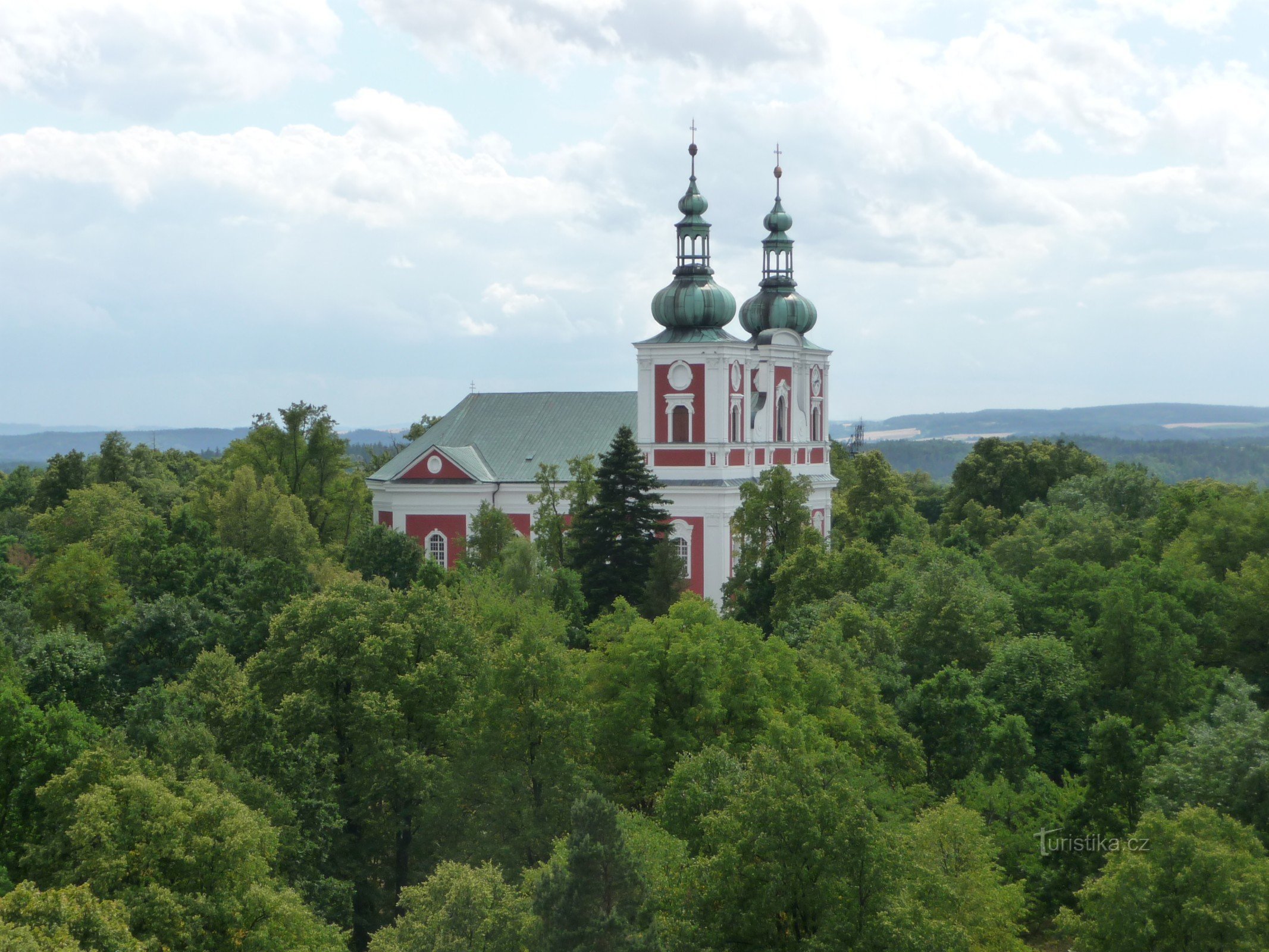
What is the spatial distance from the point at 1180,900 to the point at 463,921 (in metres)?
9.80

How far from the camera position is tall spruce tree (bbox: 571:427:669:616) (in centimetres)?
4675

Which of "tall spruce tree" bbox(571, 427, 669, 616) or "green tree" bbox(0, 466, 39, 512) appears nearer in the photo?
"tall spruce tree" bbox(571, 427, 669, 616)

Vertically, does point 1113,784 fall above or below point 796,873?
above

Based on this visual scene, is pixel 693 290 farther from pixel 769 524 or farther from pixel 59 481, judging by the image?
pixel 59 481

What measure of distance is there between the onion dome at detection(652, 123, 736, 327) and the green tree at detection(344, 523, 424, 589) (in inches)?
666

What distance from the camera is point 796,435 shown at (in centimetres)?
6850

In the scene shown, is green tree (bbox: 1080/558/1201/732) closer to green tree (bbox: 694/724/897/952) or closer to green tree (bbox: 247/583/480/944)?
green tree (bbox: 694/724/897/952)

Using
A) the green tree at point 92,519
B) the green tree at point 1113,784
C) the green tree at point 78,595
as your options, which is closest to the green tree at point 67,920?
the green tree at point 1113,784

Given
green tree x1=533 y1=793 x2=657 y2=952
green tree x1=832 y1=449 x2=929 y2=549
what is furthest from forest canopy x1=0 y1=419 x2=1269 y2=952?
green tree x1=832 y1=449 x2=929 y2=549

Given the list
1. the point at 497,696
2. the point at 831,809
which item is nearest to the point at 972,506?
the point at 497,696

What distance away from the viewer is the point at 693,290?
62625 millimetres

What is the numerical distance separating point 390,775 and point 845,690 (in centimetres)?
916

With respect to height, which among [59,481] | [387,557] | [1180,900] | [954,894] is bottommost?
[954,894]

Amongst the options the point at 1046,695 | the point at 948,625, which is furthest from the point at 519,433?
the point at 1046,695
